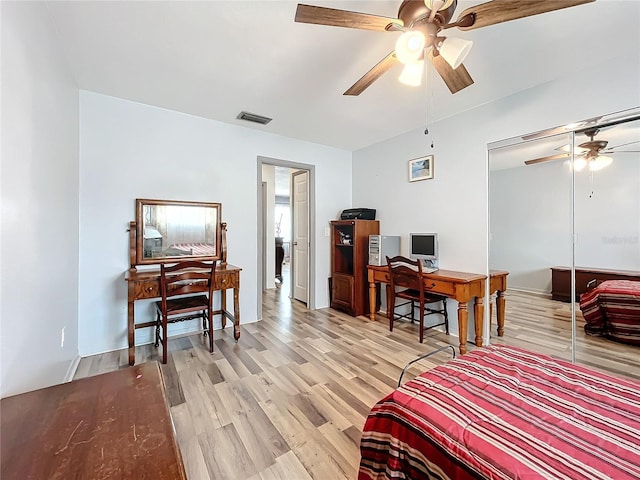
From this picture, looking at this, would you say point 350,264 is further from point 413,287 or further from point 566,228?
point 566,228

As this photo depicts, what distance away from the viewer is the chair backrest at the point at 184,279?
2475 millimetres

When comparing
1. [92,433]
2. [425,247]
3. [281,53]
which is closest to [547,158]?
[425,247]

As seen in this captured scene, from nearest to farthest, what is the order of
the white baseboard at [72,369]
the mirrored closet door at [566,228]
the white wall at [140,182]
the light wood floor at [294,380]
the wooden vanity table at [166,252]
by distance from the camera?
the light wood floor at [294,380] → the white baseboard at [72,369] → the mirrored closet door at [566,228] → the wooden vanity table at [166,252] → the white wall at [140,182]

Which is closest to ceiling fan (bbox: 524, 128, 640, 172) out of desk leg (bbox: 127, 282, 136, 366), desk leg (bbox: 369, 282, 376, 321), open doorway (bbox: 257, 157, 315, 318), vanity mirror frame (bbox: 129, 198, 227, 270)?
desk leg (bbox: 369, 282, 376, 321)

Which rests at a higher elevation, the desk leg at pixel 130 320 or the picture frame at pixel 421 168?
the picture frame at pixel 421 168

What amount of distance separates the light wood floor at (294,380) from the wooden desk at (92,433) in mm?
737

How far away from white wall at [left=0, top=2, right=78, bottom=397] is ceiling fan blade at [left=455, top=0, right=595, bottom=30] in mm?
2058

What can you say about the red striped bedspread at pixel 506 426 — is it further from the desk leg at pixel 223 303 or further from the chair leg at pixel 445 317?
the desk leg at pixel 223 303

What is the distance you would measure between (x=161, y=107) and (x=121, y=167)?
0.76 metres

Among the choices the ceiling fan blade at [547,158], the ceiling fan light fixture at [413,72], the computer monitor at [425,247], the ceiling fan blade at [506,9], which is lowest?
the computer monitor at [425,247]

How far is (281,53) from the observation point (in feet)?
6.63

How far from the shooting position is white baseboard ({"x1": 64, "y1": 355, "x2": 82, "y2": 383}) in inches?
83.1

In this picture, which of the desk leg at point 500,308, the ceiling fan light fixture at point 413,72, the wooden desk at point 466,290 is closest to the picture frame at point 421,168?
the wooden desk at point 466,290

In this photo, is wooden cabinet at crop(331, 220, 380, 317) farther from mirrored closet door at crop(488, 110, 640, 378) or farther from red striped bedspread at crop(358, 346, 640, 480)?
red striped bedspread at crop(358, 346, 640, 480)
